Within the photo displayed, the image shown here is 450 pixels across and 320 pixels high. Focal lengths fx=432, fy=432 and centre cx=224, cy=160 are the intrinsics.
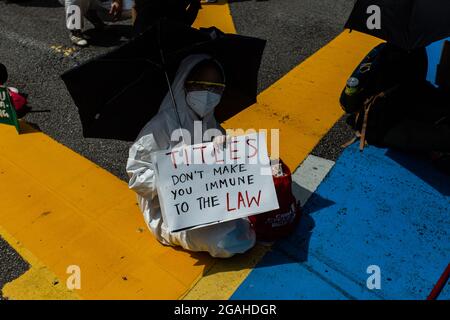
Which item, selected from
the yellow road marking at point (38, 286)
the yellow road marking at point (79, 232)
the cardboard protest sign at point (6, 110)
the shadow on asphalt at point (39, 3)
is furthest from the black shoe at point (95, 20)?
the yellow road marking at point (38, 286)

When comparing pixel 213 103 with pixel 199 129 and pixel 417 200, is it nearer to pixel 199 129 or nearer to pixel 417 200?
pixel 199 129

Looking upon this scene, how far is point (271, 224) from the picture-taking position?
3.41 meters

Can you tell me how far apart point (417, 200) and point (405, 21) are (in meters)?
1.57

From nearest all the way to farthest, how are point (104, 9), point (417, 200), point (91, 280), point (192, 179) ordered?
1. point (192, 179)
2. point (91, 280)
3. point (417, 200)
4. point (104, 9)

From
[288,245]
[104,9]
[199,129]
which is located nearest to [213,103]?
[199,129]

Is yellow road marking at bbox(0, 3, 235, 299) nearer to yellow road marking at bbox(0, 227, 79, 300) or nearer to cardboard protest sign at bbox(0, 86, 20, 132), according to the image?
yellow road marking at bbox(0, 227, 79, 300)

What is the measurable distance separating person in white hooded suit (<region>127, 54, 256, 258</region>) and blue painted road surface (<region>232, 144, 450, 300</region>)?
Answer: 1.26 feet

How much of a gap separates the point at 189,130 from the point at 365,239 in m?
Answer: 1.71

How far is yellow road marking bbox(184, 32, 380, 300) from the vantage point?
14.7 ft

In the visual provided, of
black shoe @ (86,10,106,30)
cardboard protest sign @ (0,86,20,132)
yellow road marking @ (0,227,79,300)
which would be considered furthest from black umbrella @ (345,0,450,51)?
black shoe @ (86,10,106,30)

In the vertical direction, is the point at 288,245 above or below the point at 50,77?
below

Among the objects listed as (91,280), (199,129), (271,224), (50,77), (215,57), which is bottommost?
(91,280)

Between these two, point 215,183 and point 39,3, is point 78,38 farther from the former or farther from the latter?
point 215,183

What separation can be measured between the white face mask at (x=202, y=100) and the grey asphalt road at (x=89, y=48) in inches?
62.0
